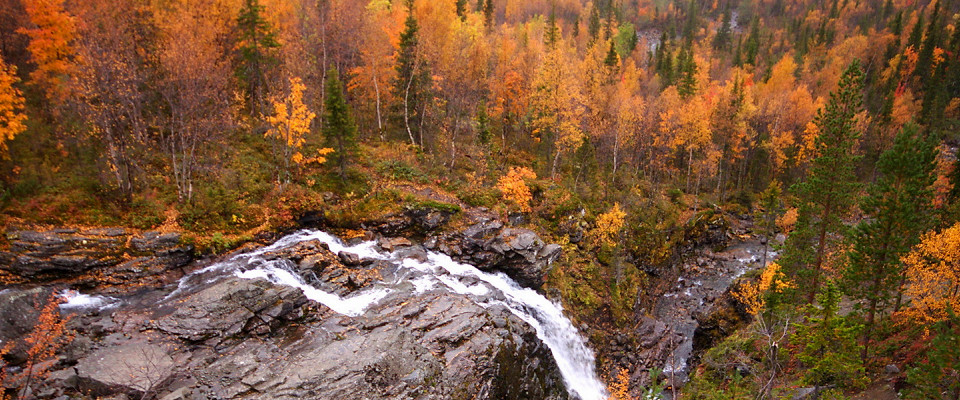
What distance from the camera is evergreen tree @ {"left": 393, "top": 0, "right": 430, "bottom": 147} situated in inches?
1442

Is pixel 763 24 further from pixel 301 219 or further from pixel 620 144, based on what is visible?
pixel 301 219

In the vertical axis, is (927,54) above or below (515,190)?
above

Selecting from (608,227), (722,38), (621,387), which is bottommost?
(621,387)

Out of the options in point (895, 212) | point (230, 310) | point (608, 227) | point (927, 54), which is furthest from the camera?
point (927, 54)

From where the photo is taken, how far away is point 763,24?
139000 mm

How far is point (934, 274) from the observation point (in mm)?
19406

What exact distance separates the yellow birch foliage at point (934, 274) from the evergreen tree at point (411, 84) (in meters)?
32.5

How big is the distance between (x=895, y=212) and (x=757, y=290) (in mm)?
11188

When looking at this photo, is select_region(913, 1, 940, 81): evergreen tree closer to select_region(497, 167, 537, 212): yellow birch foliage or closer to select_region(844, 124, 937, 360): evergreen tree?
select_region(844, 124, 937, 360): evergreen tree

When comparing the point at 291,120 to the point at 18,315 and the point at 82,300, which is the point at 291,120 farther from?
the point at 18,315

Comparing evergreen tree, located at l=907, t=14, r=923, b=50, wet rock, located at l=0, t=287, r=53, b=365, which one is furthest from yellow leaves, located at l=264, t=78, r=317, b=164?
evergreen tree, located at l=907, t=14, r=923, b=50

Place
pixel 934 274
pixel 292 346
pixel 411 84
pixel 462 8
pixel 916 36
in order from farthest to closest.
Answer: pixel 916 36, pixel 462 8, pixel 411 84, pixel 934 274, pixel 292 346

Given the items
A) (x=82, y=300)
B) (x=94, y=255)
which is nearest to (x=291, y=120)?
(x=94, y=255)

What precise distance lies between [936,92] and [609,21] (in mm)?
63380
